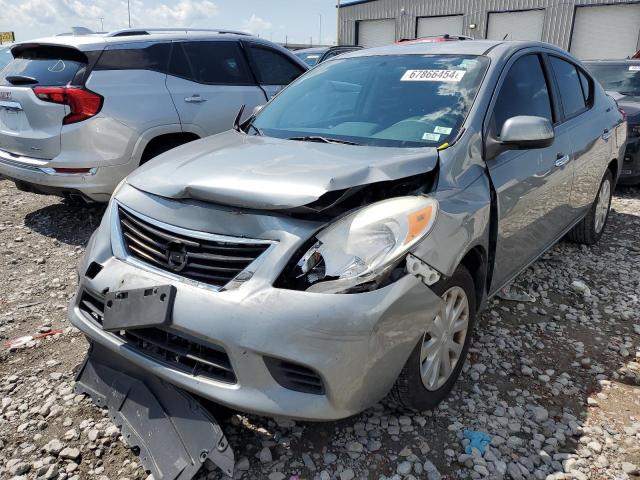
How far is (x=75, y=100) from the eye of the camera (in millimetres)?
4434

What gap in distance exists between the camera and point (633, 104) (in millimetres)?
6785

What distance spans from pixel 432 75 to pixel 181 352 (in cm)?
207

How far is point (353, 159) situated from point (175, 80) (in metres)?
3.38

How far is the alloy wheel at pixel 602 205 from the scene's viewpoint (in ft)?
15.3

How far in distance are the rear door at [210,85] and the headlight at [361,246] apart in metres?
3.48

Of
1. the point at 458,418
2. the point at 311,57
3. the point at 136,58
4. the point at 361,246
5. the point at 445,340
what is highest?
the point at 136,58

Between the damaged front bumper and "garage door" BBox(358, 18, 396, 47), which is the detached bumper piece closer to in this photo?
the damaged front bumper

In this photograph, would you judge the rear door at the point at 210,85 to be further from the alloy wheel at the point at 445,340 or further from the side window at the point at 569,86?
the alloy wheel at the point at 445,340

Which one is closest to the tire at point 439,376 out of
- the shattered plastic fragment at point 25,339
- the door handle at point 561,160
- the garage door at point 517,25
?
the door handle at point 561,160

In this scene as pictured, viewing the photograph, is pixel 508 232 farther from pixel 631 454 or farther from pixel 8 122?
pixel 8 122

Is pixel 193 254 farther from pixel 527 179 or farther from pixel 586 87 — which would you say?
pixel 586 87

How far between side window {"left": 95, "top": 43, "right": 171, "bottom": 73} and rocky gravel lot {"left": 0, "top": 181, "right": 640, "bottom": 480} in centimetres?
213

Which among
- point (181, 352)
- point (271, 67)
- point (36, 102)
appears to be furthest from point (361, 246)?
point (271, 67)

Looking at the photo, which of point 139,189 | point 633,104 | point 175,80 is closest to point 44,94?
point 175,80
